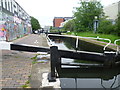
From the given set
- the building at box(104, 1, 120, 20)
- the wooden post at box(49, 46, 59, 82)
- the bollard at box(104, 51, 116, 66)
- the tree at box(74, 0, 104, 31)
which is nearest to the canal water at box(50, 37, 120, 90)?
the bollard at box(104, 51, 116, 66)

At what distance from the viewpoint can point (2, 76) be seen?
368cm

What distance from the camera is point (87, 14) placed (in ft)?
101

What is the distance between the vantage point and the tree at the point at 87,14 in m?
31.3

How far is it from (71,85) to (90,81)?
78 cm

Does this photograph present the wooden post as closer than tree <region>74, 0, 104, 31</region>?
Yes

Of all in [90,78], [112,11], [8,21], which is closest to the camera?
[90,78]

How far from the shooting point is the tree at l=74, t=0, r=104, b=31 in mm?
31277

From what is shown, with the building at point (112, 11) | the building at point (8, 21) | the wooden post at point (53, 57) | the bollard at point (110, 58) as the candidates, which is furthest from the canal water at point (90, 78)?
the building at point (112, 11)

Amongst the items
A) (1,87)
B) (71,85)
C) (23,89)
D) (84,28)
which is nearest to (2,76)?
(1,87)

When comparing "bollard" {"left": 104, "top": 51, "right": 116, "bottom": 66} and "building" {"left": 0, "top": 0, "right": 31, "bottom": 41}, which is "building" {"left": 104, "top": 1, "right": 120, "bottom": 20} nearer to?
"building" {"left": 0, "top": 0, "right": 31, "bottom": 41}

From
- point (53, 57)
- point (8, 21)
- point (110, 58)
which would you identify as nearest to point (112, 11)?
point (8, 21)

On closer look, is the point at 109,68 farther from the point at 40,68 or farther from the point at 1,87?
the point at 1,87

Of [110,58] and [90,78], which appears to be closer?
[90,78]

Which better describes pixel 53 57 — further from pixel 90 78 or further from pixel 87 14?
pixel 87 14
